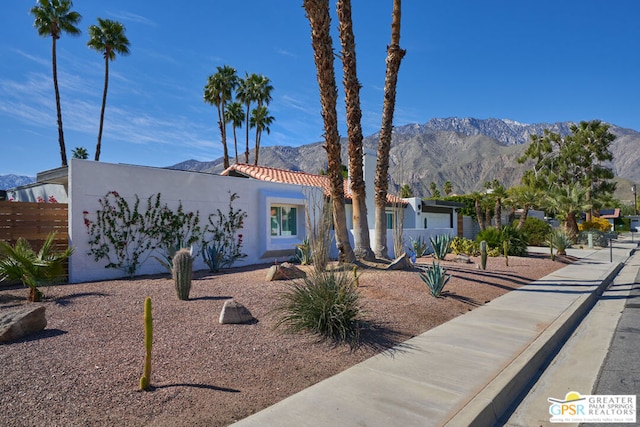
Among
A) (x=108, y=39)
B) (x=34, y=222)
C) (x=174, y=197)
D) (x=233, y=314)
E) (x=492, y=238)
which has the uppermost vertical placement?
(x=108, y=39)

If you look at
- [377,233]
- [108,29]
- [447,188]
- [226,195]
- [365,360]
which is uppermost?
[108,29]

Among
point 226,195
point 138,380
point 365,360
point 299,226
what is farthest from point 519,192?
point 138,380

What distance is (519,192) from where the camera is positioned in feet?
106

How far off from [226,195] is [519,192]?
24165 millimetres

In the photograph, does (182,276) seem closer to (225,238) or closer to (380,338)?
(380,338)

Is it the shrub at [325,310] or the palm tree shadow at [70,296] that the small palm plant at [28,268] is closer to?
the palm tree shadow at [70,296]

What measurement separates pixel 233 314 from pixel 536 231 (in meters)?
27.0

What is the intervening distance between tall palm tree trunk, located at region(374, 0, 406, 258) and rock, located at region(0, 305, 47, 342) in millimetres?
10095

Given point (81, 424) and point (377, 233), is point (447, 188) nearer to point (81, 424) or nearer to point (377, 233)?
point (377, 233)

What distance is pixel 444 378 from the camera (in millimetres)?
5234

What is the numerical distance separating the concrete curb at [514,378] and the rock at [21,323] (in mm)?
5508

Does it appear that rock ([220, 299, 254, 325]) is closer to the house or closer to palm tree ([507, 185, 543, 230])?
the house

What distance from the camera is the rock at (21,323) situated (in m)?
5.88

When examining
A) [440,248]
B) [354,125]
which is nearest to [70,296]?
[354,125]
